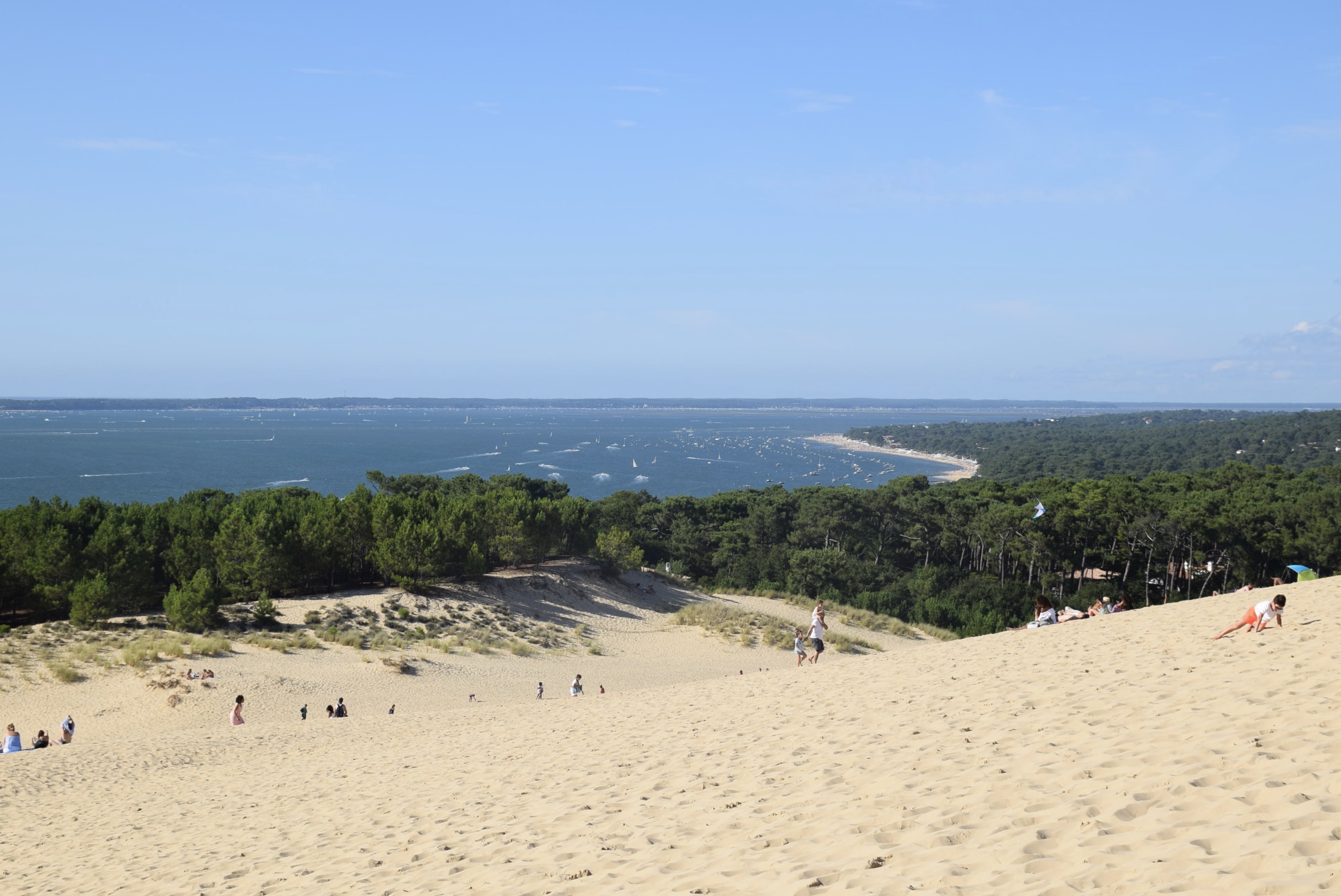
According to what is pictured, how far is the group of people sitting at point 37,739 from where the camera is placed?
16469mm

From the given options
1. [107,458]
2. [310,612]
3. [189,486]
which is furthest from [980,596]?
[107,458]

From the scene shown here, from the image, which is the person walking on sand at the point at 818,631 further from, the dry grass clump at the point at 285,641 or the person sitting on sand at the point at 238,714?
the dry grass clump at the point at 285,641

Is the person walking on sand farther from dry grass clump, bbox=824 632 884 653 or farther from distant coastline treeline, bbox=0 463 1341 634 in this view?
distant coastline treeline, bbox=0 463 1341 634

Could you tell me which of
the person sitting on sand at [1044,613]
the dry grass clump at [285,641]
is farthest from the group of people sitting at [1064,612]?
the dry grass clump at [285,641]

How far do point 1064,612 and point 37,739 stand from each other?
21881 millimetres

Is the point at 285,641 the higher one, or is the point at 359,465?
the point at 285,641

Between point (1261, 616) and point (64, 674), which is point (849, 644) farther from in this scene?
point (64, 674)

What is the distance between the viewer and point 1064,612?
19781mm

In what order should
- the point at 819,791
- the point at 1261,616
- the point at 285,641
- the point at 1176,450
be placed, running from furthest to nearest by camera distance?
1. the point at 1176,450
2. the point at 285,641
3. the point at 1261,616
4. the point at 819,791

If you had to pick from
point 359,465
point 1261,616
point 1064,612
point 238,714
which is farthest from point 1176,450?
point 238,714

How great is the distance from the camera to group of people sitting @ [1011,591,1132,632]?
17.8 m

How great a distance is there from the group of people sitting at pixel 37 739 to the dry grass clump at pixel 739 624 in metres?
22.3

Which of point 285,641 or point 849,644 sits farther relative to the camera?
point 849,644


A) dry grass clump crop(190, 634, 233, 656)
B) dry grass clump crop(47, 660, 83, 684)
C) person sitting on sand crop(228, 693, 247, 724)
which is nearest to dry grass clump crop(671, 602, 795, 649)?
dry grass clump crop(190, 634, 233, 656)
